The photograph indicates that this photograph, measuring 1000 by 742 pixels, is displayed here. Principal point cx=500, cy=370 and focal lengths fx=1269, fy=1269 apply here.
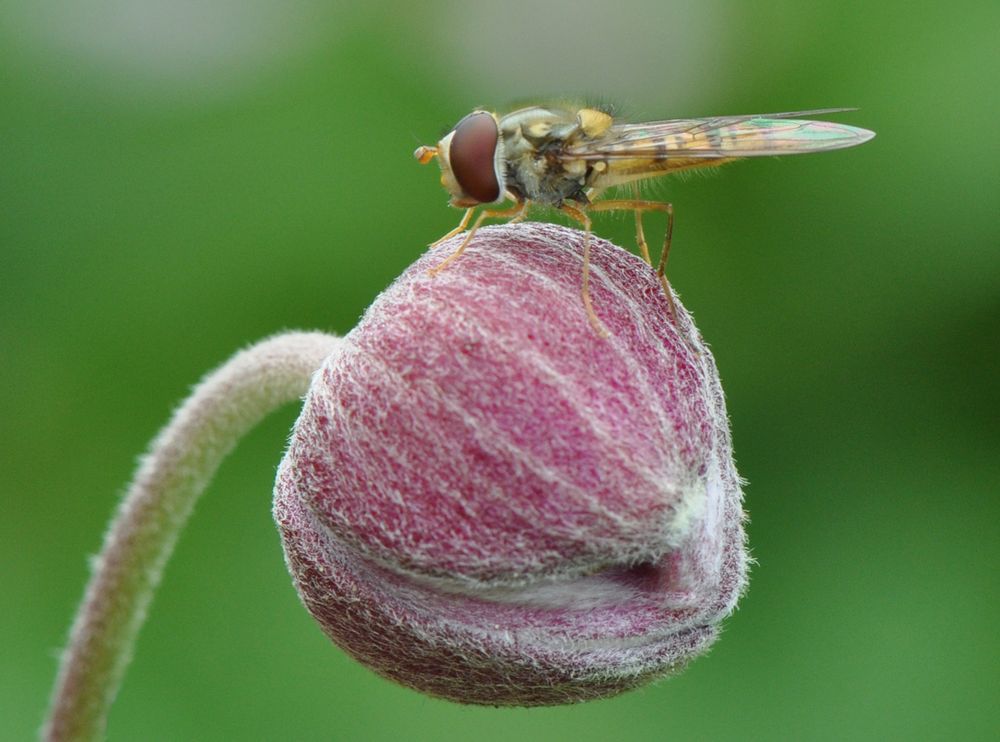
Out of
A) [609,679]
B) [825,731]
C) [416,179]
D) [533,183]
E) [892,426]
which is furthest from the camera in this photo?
[416,179]

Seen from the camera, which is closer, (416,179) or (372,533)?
(372,533)

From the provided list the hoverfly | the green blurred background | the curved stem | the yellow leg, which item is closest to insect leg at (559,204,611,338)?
the hoverfly

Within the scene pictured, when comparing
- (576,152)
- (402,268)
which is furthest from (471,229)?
(402,268)

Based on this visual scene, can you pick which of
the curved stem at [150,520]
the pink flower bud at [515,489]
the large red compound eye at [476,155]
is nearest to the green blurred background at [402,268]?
the curved stem at [150,520]

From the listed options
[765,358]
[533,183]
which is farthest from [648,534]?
[765,358]

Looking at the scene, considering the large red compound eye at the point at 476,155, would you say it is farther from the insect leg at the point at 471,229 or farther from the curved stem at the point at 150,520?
the curved stem at the point at 150,520

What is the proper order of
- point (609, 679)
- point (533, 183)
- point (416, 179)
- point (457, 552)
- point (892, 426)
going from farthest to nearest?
point (416, 179)
point (892, 426)
point (533, 183)
point (609, 679)
point (457, 552)

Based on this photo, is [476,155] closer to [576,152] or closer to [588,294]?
[576,152]

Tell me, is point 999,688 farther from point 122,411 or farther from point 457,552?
point 122,411
